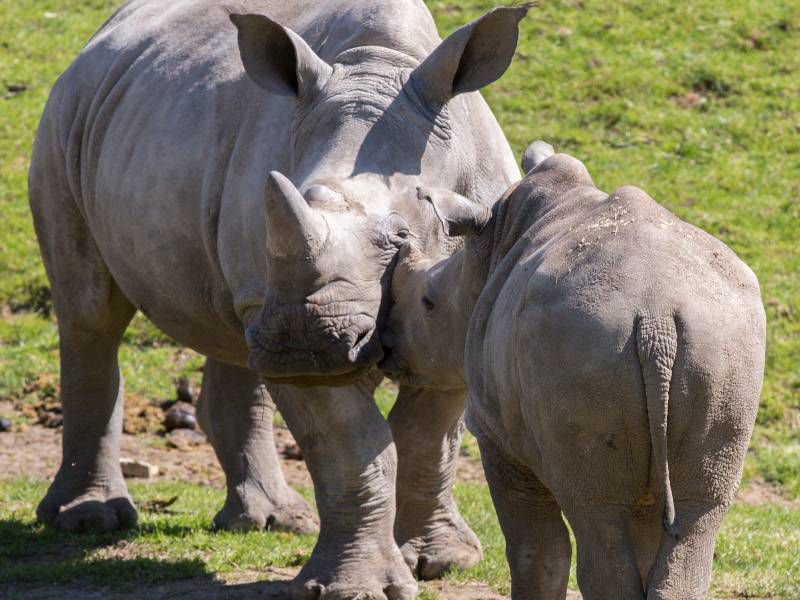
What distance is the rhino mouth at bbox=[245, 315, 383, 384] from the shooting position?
5.38 metres

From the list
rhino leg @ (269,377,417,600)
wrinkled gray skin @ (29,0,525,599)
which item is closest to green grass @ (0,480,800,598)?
wrinkled gray skin @ (29,0,525,599)

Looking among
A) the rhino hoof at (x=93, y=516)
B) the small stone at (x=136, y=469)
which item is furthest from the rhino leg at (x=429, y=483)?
the small stone at (x=136, y=469)

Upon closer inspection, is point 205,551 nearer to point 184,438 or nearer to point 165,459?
point 165,459

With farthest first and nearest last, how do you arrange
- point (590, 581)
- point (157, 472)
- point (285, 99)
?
point (157, 472)
point (285, 99)
point (590, 581)

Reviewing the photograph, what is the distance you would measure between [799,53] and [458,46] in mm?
10969

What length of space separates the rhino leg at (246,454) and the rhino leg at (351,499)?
160cm

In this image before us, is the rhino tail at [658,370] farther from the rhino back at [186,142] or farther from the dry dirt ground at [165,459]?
the dry dirt ground at [165,459]

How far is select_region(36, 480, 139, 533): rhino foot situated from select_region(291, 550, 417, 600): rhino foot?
190cm

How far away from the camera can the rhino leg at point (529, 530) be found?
4.77 meters

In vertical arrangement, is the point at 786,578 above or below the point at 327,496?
below

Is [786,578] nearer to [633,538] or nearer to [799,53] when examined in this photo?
[633,538]

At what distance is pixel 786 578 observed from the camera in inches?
254

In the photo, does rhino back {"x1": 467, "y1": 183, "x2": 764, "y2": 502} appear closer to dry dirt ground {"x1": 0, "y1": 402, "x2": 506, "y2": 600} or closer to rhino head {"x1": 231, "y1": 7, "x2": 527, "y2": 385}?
rhino head {"x1": 231, "y1": 7, "x2": 527, "y2": 385}

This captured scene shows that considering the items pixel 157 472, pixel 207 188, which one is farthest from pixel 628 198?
pixel 157 472
